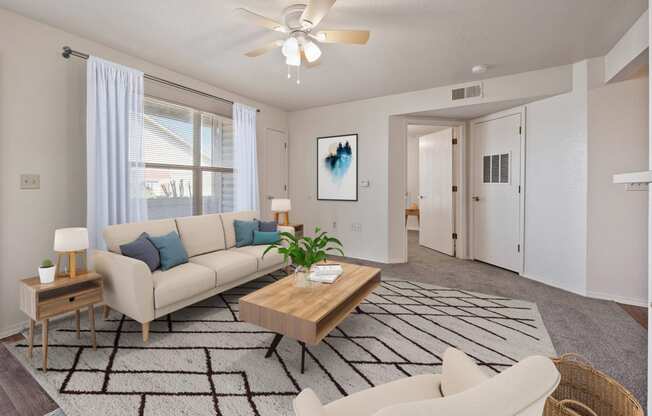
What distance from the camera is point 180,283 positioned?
2297 millimetres

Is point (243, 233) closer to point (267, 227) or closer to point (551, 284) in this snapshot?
point (267, 227)

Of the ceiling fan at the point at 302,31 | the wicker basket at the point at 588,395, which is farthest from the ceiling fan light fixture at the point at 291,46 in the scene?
the wicker basket at the point at 588,395

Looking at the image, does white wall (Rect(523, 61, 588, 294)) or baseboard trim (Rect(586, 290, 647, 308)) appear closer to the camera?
baseboard trim (Rect(586, 290, 647, 308))

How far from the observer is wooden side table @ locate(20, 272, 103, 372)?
1808mm

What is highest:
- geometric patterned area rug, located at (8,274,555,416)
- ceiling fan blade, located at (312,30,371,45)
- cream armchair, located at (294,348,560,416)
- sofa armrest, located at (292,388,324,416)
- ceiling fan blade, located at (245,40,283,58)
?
ceiling fan blade, located at (245,40,283,58)

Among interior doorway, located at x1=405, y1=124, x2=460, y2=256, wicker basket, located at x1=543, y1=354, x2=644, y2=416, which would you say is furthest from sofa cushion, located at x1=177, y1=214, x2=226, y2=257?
wicker basket, located at x1=543, y1=354, x2=644, y2=416

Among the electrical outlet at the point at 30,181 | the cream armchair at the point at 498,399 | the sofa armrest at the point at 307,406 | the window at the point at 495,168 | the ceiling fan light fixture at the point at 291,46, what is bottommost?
the sofa armrest at the point at 307,406

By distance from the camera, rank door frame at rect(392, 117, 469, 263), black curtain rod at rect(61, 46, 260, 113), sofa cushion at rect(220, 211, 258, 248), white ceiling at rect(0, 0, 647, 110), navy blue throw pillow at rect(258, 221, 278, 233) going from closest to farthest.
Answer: white ceiling at rect(0, 0, 647, 110) < black curtain rod at rect(61, 46, 260, 113) < sofa cushion at rect(220, 211, 258, 248) < navy blue throw pillow at rect(258, 221, 278, 233) < door frame at rect(392, 117, 469, 263)

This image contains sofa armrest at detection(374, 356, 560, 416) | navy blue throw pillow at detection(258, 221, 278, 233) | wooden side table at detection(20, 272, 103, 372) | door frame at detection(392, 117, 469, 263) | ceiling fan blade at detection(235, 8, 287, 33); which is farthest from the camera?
door frame at detection(392, 117, 469, 263)

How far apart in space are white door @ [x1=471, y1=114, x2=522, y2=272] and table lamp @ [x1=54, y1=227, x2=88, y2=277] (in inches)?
182

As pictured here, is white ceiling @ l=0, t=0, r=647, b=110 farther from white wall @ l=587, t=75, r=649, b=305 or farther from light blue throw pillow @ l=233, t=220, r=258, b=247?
light blue throw pillow @ l=233, t=220, r=258, b=247

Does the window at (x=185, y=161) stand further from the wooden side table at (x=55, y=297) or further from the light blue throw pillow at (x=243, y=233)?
the wooden side table at (x=55, y=297)

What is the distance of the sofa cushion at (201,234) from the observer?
2990 mm

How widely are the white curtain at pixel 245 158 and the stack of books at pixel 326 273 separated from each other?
6.67 ft
